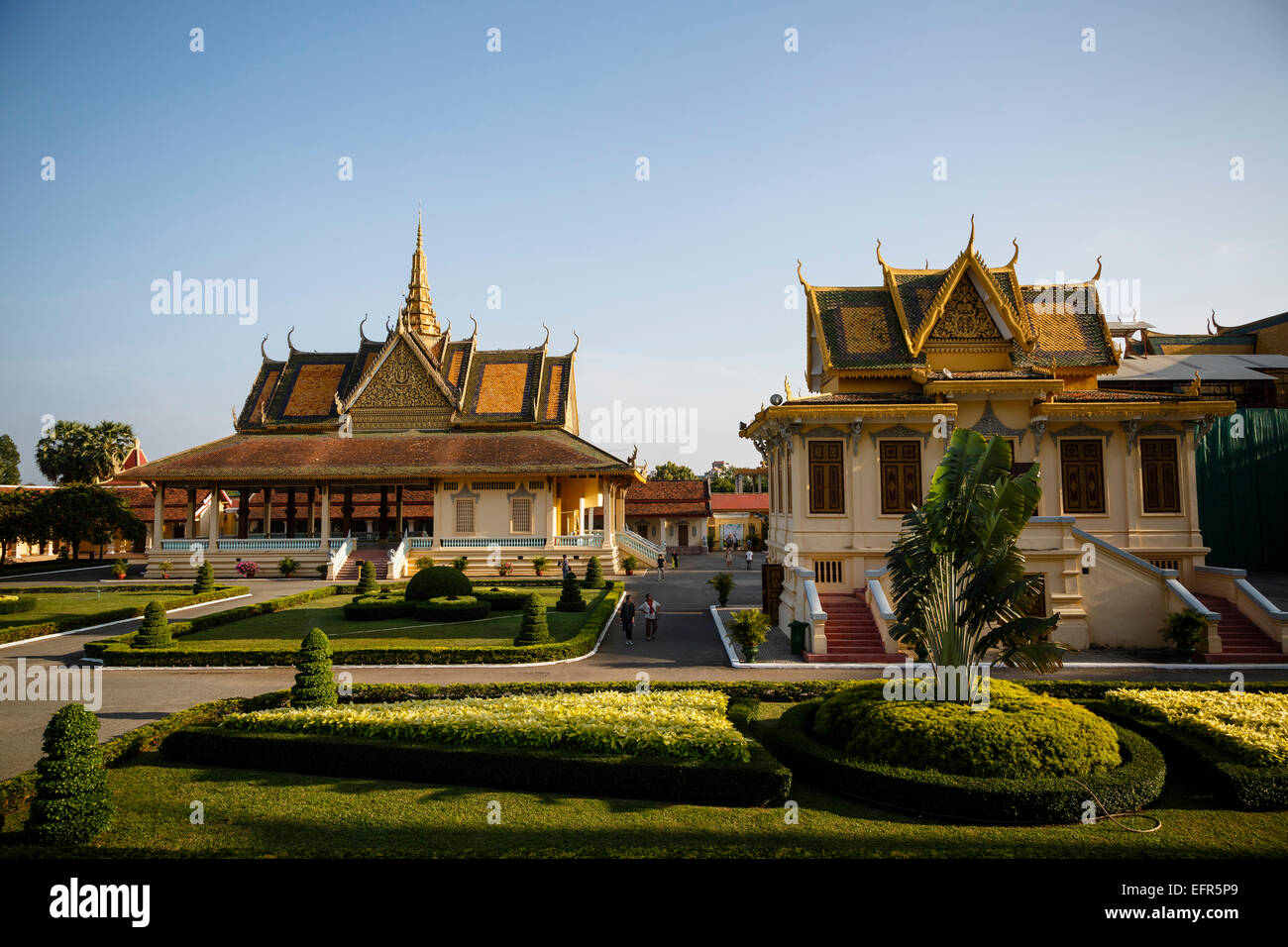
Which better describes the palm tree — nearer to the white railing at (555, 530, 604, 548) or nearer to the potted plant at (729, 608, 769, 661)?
the potted plant at (729, 608, 769, 661)

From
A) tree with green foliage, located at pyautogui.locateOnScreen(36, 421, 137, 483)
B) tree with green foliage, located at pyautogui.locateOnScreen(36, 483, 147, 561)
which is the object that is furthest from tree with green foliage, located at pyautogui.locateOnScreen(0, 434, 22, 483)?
tree with green foliage, located at pyautogui.locateOnScreen(36, 483, 147, 561)

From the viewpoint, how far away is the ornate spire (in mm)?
46344

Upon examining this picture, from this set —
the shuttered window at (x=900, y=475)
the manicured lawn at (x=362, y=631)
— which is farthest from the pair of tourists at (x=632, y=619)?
the shuttered window at (x=900, y=475)

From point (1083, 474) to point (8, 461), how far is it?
111 m

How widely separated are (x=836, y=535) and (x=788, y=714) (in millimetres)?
9301

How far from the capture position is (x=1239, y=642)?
16141mm

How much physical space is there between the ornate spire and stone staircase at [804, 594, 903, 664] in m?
35.9

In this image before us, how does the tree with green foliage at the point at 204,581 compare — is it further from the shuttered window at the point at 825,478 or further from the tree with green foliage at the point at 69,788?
the tree with green foliage at the point at 69,788

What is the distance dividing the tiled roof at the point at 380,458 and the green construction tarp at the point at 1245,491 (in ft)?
77.6
